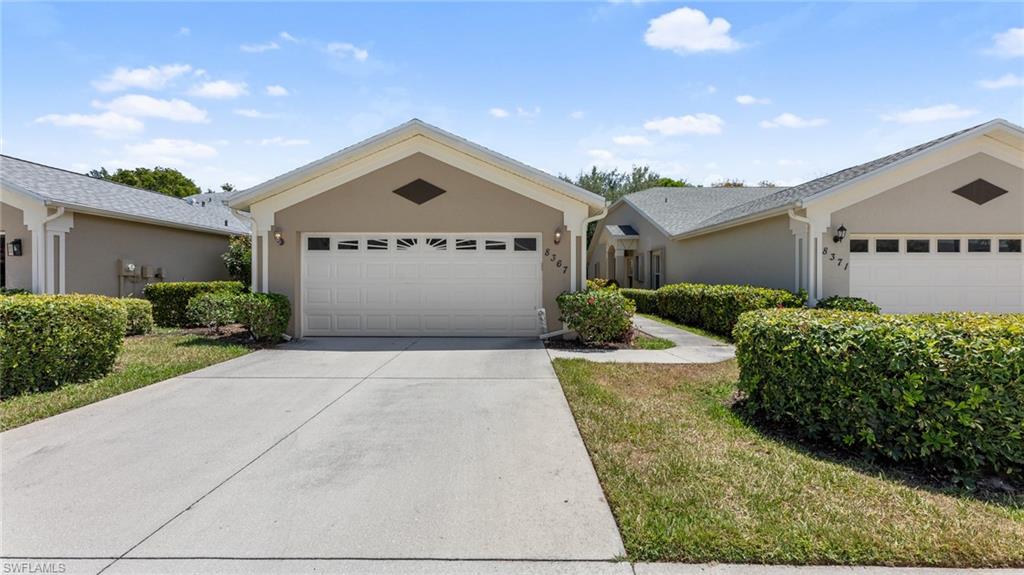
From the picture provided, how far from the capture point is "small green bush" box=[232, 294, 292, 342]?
9.01 metres

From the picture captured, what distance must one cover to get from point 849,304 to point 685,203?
11696mm

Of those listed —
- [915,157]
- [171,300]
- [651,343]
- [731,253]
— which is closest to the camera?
[651,343]

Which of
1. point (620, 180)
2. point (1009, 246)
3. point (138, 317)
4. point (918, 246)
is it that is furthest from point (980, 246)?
point (620, 180)

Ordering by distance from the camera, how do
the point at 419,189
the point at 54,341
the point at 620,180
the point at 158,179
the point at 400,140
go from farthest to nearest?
1. the point at 620,180
2. the point at 158,179
3. the point at 419,189
4. the point at 400,140
5. the point at 54,341

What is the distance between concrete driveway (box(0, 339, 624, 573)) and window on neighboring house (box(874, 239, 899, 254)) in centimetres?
887

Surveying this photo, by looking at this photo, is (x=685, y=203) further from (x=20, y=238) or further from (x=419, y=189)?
(x=20, y=238)

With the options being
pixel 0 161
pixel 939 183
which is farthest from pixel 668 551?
pixel 0 161

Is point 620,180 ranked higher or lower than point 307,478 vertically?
higher

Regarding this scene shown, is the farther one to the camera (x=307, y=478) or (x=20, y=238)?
(x=20, y=238)

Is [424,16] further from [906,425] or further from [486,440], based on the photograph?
[906,425]

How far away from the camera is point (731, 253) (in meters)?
13.9

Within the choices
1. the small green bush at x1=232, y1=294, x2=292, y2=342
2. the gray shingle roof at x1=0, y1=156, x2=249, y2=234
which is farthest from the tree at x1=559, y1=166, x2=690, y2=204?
the small green bush at x1=232, y1=294, x2=292, y2=342

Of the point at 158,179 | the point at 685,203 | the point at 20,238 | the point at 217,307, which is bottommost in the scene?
the point at 217,307

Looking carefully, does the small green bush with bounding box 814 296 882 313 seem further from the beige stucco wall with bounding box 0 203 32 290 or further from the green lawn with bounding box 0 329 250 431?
the beige stucco wall with bounding box 0 203 32 290
